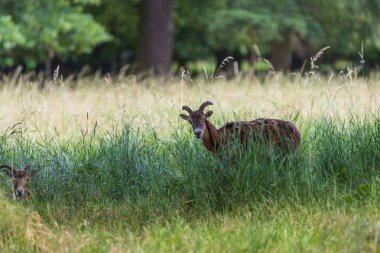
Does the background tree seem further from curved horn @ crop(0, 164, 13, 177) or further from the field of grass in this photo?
curved horn @ crop(0, 164, 13, 177)

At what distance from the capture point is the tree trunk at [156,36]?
22.5 m

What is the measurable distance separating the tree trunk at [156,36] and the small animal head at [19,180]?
14.1m

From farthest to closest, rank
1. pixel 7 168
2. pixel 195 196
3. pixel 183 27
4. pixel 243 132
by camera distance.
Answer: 1. pixel 183 27
2. pixel 243 132
3. pixel 7 168
4. pixel 195 196

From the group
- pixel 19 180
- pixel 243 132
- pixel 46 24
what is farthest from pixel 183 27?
pixel 19 180

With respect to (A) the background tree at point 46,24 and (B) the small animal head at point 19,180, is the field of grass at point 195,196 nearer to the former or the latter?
(B) the small animal head at point 19,180

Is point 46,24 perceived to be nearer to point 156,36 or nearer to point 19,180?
point 156,36

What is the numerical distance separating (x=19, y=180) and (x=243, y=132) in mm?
2221

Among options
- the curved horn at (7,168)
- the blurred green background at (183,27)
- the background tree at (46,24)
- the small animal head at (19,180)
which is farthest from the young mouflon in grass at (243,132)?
the background tree at (46,24)

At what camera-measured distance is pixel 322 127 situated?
9.12 m

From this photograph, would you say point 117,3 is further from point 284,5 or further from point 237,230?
point 237,230

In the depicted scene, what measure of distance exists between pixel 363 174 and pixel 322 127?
0.97 metres

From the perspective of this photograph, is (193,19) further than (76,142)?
Yes

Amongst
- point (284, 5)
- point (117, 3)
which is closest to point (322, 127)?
point (284, 5)

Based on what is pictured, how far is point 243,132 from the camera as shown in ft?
27.9
